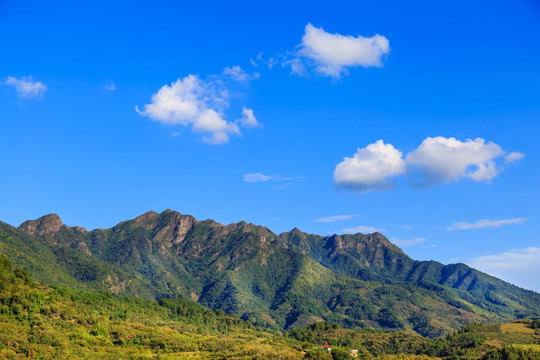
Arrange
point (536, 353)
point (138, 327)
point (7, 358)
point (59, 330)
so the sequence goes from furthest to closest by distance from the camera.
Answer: point (138, 327) → point (536, 353) → point (59, 330) → point (7, 358)

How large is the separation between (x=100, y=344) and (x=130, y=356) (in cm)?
1572

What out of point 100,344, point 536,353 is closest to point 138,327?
point 100,344

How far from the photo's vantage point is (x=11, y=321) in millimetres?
136250

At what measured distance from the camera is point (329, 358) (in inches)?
5507

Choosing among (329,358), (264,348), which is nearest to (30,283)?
(264,348)

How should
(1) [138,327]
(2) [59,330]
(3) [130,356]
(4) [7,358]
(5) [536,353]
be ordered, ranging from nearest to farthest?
(4) [7,358] < (3) [130,356] < (2) [59,330] < (5) [536,353] < (1) [138,327]

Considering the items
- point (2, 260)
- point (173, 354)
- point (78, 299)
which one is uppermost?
point (2, 260)

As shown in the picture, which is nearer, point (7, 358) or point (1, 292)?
point (7, 358)

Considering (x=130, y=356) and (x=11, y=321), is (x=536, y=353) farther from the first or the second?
(x=11, y=321)

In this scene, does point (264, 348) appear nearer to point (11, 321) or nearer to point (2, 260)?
point (11, 321)

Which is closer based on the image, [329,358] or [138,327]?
[329,358]

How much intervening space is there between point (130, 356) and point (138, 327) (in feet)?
128

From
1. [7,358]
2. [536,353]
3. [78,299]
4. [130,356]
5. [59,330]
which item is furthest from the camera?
[78,299]

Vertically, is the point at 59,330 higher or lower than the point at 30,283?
lower
